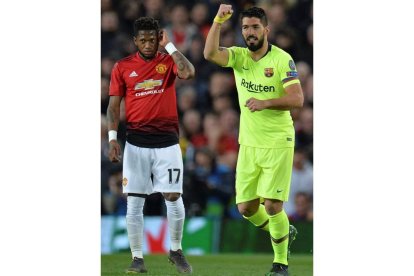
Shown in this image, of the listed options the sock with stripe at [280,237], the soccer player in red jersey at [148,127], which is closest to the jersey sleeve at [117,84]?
the soccer player in red jersey at [148,127]

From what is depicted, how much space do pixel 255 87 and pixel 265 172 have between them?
839 mm

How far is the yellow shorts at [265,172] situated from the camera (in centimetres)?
885

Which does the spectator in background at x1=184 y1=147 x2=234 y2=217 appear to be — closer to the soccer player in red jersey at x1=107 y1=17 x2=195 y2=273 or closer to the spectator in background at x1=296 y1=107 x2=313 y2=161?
the soccer player in red jersey at x1=107 y1=17 x2=195 y2=273

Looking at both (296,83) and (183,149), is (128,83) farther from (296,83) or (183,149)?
(296,83)

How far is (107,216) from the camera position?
935 cm

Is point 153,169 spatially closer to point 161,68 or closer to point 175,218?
point 175,218

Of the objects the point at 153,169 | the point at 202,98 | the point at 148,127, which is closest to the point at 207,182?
the point at 153,169

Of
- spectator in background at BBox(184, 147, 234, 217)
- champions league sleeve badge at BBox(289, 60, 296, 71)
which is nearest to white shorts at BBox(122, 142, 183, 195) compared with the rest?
spectator in background at BBox(184, 147, 234, 217)

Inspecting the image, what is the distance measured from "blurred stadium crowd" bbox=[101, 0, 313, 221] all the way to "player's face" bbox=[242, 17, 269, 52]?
305mm

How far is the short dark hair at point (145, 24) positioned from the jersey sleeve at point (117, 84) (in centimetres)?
44

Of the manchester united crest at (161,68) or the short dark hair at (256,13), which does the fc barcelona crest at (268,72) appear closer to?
the short dark hair at (256,13)

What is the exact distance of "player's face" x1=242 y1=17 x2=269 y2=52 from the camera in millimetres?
8844

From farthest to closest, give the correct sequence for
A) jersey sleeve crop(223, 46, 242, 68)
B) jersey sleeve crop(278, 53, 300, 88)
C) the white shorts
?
the white shorts < jersey sleeve crop(223, 46, 242, 68) < jersey sleeve crop(278, 53, 300, 88)

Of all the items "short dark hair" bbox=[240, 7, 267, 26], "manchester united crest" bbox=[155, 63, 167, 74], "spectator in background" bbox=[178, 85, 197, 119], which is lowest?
"spectator in background" bbox=[178, 85, 197, 119]
